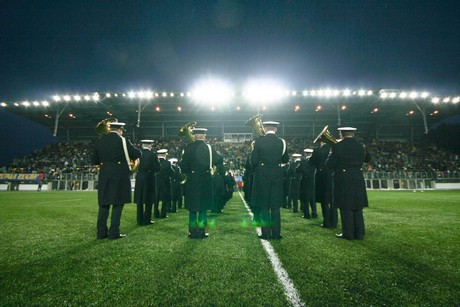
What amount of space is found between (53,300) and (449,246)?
581 cm

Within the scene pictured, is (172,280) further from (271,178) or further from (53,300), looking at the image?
(271,178)

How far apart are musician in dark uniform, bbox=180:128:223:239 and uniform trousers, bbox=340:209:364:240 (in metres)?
2.68

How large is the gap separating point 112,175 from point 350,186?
4.68m

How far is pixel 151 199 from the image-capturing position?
20.9ft

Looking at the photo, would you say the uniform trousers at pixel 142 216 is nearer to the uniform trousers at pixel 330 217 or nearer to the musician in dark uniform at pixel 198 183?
the musician in dark uniform at pixel 198 183

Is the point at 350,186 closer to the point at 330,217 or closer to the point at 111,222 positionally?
the point at 330,217

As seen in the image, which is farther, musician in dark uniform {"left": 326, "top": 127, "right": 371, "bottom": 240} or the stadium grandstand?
the stadium grandstand

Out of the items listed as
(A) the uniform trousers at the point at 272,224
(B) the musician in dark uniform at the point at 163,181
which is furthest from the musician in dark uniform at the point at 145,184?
(A) the uniform trousers at the point at 272,224

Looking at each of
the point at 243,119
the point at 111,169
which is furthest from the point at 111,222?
Answer: the point at 243,119

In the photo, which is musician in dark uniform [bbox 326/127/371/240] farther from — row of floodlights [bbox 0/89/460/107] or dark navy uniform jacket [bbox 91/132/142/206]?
row of floodlights [bbox 0/89/460/107]

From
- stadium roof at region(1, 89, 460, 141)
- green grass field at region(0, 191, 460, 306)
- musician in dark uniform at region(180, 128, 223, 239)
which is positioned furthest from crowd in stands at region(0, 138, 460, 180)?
green grass field at region(0, 191, 460, 306)

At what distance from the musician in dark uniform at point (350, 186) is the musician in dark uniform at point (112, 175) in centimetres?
425

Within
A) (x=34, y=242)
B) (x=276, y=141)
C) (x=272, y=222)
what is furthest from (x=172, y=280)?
(x=34, y=242)

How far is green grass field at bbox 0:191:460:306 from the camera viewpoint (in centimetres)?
231
